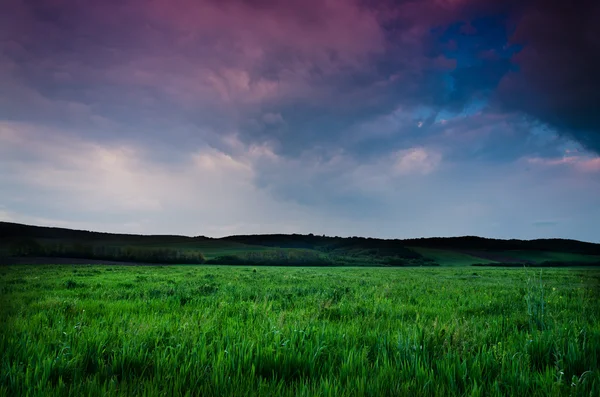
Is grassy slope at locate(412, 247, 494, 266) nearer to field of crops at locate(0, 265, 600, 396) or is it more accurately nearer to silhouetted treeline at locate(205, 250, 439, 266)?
Answer: silhouetted treeline at locate(205, 250, 439, 266)

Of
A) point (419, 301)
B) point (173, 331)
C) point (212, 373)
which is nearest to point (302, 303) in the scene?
point (419, 301)

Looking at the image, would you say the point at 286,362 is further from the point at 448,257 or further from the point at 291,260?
the point at 448,257

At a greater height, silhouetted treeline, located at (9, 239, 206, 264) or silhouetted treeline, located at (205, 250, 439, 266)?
silhouetted treeline, located at (9, 239, 206, 264)

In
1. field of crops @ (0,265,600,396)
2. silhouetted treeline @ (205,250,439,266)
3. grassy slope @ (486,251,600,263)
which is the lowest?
silhouetted treeline @ (205,250,439,266)

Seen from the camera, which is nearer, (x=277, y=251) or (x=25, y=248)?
(x=25, y=248)

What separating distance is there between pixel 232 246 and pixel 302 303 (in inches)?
4623

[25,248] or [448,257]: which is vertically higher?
[25,248]

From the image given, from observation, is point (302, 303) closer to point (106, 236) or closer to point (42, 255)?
point (42, 255)

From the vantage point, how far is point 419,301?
9438 mm

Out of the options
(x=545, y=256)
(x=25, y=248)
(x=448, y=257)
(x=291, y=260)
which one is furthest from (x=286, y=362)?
(x=545, y=256)

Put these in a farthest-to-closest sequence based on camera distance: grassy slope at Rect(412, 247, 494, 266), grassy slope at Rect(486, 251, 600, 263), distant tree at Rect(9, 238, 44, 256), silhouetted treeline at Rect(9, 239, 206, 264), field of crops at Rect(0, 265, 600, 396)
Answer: grassy slope at Rect(486, 251, 600, 263) → grassy slope at Rect(412, 247, 494, 266) → silhouetted treeline at Rect(9, 239, 206, 264) → distant tree at Rect(9, 238, 44, 256) → field of crops at Rect(0, 265, 600, 396)

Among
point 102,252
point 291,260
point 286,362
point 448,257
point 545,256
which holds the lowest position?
point 291,260

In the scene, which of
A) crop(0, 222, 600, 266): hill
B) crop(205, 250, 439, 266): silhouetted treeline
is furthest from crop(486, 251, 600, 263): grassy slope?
crop(205, 250, 439, 266): silhouetted treeline

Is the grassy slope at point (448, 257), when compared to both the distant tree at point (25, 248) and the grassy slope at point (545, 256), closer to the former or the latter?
the grassy slope at point (545, 256)
